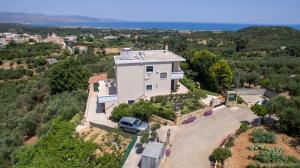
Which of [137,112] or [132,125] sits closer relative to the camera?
[132,125]

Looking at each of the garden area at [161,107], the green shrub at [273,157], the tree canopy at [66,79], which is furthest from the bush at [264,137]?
the tree canopy at [66,79]

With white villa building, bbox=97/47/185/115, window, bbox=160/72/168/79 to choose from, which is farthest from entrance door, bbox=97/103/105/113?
window, bbox=160/72/168/79

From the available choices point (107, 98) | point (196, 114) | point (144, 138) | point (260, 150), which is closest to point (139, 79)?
point (107, 98)

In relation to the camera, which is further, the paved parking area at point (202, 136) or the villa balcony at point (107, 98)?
the villa balcony at point (107, 98)

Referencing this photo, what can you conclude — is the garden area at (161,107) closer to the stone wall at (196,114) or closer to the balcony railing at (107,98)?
the stone wall at (196,114)

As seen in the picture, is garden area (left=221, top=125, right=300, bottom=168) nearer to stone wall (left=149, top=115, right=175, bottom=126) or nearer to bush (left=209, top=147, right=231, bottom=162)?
bush (left=209, top=147, right=231, bottom=162)

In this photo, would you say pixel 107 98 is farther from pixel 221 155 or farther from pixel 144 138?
pixel 221 155

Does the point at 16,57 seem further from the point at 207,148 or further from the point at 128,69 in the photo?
the point at 207,148
